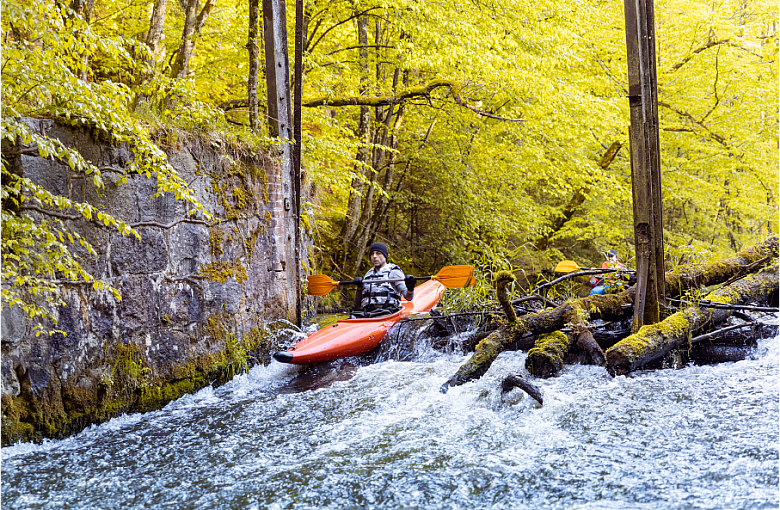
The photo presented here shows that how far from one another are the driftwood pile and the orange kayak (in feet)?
4.91

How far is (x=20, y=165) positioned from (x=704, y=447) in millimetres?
4378

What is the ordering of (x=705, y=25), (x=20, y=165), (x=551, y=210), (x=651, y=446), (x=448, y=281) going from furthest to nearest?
(x=551, y=210) < (x=705, y=25) < (x=448, y=281) < (x=20, y=165) < (x=651, y=446)

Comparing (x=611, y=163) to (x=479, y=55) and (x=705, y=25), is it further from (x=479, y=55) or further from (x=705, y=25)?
(x=479, y=55)

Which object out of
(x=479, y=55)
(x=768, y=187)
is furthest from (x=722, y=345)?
(x=768, y=187)

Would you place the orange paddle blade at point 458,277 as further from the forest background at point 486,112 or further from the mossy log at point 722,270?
the mossy log at point 722,270

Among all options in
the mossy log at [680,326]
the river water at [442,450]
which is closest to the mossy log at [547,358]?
the river water at [442,450]

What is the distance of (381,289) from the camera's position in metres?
7.08

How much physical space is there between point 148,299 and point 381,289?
3220 millimetres

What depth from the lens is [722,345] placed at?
16.9 ft

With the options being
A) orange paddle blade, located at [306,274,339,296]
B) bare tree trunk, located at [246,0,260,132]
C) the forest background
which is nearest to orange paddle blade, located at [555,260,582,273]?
the forest background

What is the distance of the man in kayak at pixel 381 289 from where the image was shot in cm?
703

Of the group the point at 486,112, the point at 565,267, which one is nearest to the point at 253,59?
the point at 486,112

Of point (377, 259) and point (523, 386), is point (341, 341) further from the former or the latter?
point (523, 386)

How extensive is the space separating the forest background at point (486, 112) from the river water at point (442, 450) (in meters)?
2.48
